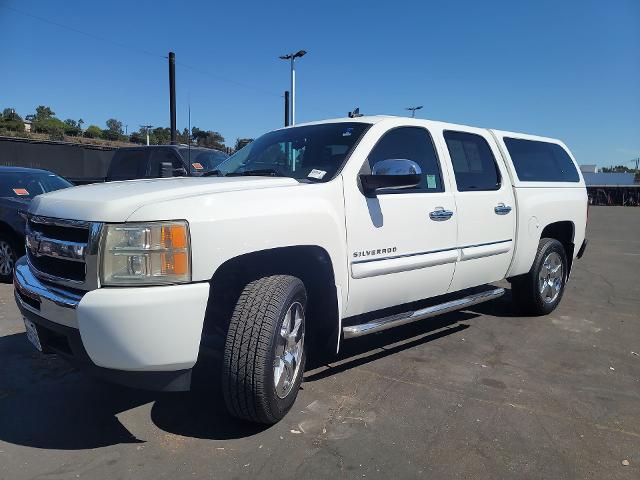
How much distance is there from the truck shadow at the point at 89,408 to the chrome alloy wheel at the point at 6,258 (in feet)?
10.1

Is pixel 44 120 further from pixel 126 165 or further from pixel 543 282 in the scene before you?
pixel 543 282

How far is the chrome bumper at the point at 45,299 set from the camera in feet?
8.56

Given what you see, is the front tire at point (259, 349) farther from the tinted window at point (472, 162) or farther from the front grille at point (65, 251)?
the tinted window at point (472, 162)

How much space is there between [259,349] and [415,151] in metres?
2.23

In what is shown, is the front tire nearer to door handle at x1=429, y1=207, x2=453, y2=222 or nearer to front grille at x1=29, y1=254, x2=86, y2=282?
front grille at x1=29, y1=254, x2=86, y2=282

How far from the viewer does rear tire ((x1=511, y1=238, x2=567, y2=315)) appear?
5533 millimetres

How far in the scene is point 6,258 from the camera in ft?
23.3

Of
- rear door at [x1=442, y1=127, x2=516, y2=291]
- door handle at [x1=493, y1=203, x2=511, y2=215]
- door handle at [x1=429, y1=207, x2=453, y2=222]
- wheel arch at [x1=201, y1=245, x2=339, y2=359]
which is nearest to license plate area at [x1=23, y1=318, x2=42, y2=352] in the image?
wheel arch at [x1=201, y1=245, x2=339, y2=359]

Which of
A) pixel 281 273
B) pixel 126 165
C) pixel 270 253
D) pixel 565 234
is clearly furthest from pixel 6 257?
pixel 565 234

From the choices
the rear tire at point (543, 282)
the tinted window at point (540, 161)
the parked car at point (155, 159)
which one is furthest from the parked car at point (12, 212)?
the rear tire at point (543, 282)

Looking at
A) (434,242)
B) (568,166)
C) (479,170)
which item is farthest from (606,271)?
(434,242)

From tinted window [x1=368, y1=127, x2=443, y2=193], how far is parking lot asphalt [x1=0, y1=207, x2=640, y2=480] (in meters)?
1.48

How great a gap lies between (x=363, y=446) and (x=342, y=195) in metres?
1.55

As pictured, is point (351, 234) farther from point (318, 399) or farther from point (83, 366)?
point (83, 366)
